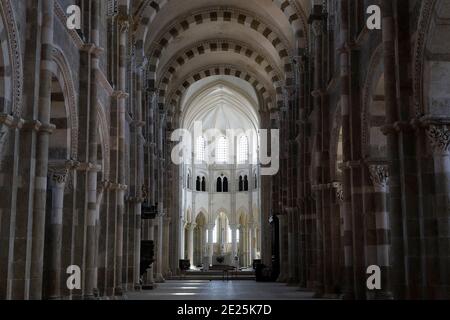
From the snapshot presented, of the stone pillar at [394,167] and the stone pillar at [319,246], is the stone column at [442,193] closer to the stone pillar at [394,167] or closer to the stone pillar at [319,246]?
the stone pillar at [394,167]

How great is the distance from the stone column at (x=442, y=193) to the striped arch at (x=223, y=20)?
75.9ft

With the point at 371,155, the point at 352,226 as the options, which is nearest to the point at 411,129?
the point at 371,155

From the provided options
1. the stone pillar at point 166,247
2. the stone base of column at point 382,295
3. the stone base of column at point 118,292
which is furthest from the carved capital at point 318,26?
the stone pillar at point 166,247

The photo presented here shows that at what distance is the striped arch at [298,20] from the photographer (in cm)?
3203

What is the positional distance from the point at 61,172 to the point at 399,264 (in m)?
9.83

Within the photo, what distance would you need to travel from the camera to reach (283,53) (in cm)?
3797

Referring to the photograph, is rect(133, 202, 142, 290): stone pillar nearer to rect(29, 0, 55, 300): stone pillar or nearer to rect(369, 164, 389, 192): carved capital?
rect(369, 164, 389, 192): carved capital

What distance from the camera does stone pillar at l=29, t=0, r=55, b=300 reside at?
1461 centimetres

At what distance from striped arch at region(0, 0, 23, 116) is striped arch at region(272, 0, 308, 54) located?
2005cm

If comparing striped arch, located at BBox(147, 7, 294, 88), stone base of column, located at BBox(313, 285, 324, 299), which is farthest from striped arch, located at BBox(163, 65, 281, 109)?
stone base of column, located at BBox(313, 285, 324, 299)

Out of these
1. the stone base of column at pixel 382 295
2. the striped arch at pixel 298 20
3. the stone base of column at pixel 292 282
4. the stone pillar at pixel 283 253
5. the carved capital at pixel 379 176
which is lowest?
the stone base of column at pixel 292 282

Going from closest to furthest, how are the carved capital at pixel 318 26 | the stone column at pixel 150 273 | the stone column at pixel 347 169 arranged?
the stone column at pixel 347 169 → the carved capital at pixel 318 26 → the stone column at pixel 150 273

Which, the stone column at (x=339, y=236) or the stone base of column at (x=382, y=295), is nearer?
the stone base of column at (x=382, y=295)
